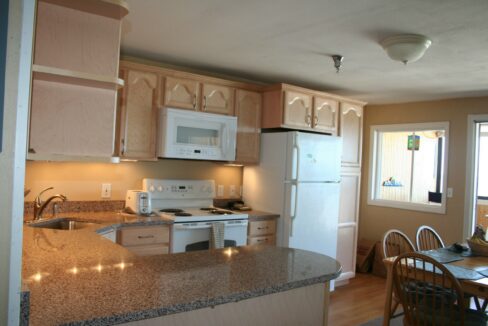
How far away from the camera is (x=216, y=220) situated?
3.50 m

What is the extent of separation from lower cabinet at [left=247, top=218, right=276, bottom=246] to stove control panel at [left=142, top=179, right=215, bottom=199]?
0.55 metres

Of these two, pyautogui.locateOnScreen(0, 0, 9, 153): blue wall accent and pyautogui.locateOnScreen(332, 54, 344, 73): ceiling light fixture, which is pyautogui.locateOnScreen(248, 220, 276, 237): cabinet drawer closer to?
pyautogui.locateOnScreen(332, 54, 344, 73): ceiling light fixture

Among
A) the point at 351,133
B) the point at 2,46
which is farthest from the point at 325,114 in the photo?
the point at 2,46

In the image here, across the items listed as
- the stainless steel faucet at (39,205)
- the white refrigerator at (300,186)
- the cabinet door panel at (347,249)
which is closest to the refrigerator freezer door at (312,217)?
the white refrigerator at (300,186)

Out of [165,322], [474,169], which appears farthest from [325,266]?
[474,169]

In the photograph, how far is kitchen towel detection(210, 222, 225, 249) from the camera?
343cm

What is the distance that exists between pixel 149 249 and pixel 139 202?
450 mm

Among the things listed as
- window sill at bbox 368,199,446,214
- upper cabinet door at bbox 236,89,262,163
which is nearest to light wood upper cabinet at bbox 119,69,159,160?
upper cabinet door at bbox 236,89,262,163

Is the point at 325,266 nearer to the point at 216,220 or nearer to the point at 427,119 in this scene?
the point at 216,220

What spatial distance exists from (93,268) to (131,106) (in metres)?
1.99

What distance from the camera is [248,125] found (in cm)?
404

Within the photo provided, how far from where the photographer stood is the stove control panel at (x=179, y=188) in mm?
3670

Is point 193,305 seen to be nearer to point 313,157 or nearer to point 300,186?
point 300,186

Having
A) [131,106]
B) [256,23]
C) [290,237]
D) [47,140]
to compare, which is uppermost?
[256,23]
